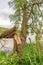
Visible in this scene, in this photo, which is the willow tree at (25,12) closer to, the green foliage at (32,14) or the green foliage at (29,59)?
the green foliage at (32,14)

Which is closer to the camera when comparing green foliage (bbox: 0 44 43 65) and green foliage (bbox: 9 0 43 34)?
green foliage (bbox: 0 44 43 65)

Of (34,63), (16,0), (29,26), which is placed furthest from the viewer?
(29,26)

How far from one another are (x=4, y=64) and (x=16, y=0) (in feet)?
15.7

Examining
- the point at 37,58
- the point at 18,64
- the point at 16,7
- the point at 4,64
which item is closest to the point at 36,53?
the point at 37,58

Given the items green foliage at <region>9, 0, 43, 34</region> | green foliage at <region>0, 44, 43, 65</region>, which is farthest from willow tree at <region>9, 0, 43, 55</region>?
green foliage at <region>0, 44, 43, 65</region>

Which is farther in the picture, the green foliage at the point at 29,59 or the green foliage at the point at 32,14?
the green foliage at the point at 32,14

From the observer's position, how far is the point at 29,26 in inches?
262

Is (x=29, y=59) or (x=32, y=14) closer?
(x=29, y=59)

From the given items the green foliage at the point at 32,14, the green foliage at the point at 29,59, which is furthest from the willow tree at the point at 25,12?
the green foliage at the point at 29,59

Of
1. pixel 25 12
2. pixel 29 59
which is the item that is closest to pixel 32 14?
pixel 25 12

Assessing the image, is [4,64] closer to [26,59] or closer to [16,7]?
[26,59]

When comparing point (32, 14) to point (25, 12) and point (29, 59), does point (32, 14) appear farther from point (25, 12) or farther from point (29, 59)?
point (29, 59)

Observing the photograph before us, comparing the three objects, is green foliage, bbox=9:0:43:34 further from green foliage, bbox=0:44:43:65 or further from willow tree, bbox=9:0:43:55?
green foliage, bbox=0:44:43:65

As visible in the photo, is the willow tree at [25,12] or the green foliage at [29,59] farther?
the willow tree at [25,12]
